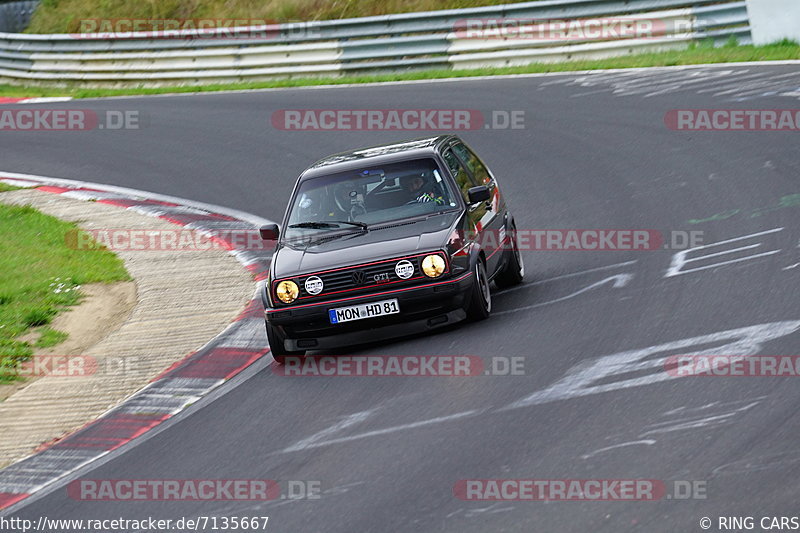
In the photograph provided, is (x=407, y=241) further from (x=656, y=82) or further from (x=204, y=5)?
(x=204, y=5)

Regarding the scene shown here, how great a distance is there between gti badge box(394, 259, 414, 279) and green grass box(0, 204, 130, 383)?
353 centimetres

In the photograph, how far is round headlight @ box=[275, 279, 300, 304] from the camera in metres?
9.54

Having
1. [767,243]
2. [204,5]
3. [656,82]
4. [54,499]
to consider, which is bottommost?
[54,499]

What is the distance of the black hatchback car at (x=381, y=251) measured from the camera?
9.41 meters

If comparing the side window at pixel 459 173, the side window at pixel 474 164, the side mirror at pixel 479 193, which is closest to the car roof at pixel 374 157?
the side window at pixel 459 173

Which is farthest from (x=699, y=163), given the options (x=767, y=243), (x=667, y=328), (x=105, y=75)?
(x=105, y=75)

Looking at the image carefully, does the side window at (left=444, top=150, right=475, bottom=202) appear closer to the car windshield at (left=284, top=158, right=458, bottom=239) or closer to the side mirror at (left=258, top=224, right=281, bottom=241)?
the car windshield at (left=284, top=158, right=458, bottom=239)

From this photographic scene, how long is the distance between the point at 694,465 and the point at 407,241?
12.6ft

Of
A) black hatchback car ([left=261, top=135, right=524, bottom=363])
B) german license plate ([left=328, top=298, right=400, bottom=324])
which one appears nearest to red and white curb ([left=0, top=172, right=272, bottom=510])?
black hatchback car ([left=261, top=135, right=524, bottom=363])

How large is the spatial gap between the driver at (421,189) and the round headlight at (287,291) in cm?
149

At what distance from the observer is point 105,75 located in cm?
2972

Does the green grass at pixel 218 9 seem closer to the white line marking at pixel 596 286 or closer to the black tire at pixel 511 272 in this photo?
the black tire at pixel 511 272

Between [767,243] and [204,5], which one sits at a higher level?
[204,5]

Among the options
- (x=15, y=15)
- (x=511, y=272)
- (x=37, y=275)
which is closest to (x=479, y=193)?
(x=511, y=272)
